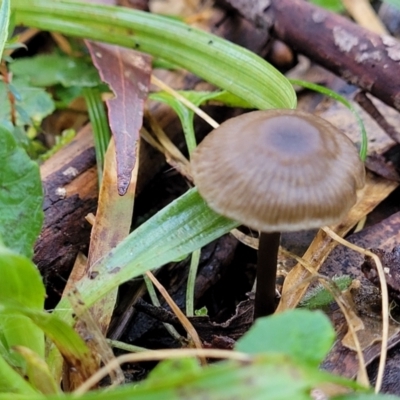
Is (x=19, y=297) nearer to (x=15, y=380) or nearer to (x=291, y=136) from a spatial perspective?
→ (x=15, y=380)

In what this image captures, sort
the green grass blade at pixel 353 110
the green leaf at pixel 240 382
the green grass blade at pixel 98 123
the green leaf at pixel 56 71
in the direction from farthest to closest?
the green leaf at pixel 56 71 → the green grass blade at pixel 98 123 → the green grass blade at pixel 353 110 → the green leaf at pixel 240 382

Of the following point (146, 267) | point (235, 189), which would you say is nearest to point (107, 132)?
point (146, 267)

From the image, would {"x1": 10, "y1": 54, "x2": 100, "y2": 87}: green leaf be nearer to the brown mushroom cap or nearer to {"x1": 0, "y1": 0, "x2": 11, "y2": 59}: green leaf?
{"x1": 0, "y1": 0, "x2": 11, "y2": 59}: green leaf

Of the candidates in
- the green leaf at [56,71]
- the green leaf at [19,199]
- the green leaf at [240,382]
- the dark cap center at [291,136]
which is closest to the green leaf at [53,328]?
the green leaf at [19,199]

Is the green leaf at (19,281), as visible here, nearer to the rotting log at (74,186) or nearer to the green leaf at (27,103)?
the rotting log at (74,186)

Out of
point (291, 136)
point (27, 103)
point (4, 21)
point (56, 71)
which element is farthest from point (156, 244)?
point (56, 71)

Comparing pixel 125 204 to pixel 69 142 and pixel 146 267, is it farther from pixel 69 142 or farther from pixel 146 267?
pixel 69 142
